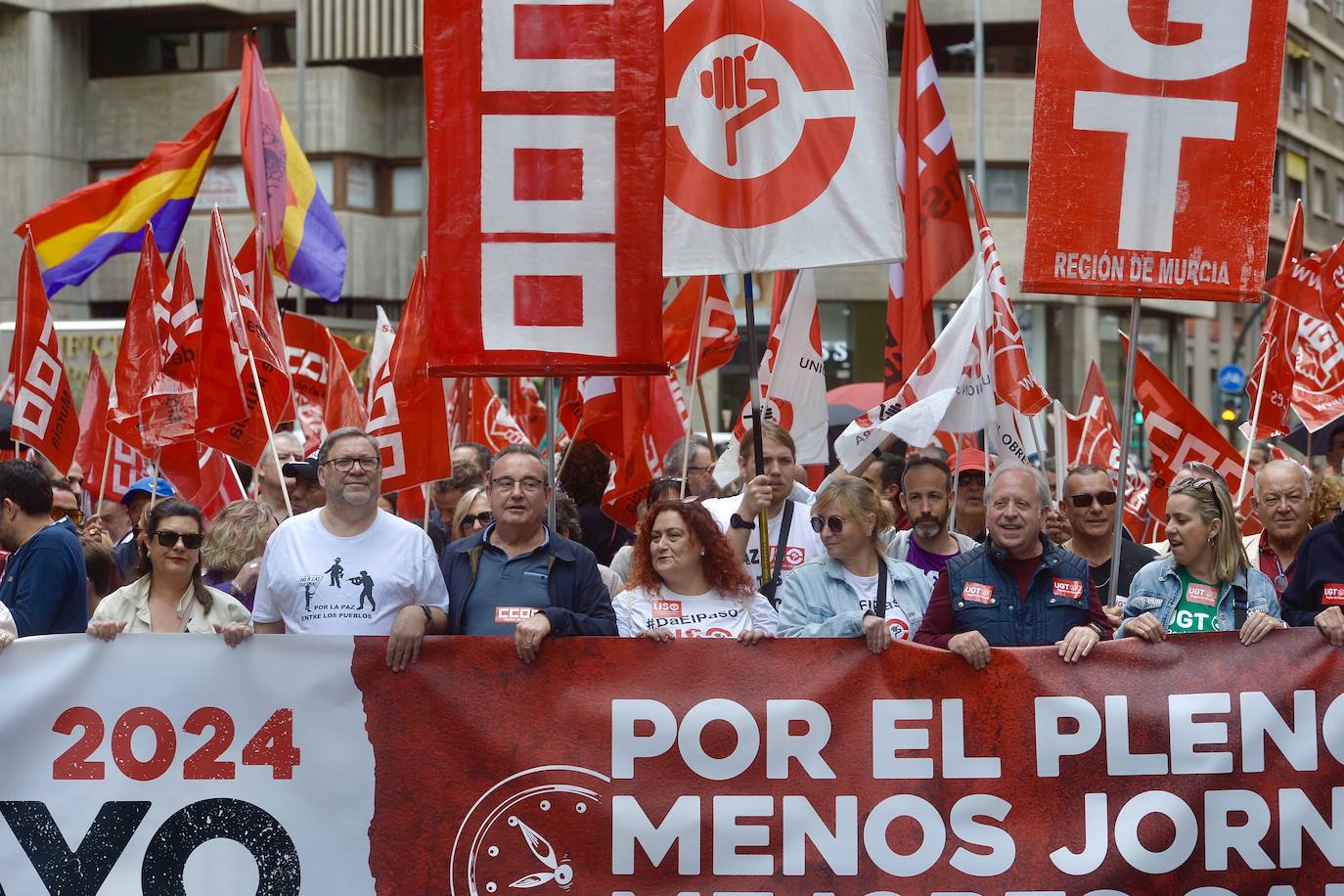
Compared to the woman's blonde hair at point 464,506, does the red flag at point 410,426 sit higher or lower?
higher

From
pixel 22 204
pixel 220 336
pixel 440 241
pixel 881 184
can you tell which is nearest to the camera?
pixel 440 241

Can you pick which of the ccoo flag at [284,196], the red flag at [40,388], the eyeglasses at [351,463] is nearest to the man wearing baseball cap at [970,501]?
the eyeglasses at [351,463]

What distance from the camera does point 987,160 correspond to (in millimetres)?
35281

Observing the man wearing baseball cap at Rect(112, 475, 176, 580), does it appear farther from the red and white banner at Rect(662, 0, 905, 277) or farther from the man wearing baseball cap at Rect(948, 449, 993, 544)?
the man wearing baseball cap at Rect(948, 449, 993, 544)

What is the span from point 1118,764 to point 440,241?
2.85 meters

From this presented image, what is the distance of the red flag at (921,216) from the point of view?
1015 centimetres

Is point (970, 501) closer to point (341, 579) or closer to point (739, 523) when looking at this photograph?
point (739, 523)

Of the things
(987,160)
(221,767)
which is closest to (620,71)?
(221,767)

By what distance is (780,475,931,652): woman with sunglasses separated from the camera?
6.43 metres

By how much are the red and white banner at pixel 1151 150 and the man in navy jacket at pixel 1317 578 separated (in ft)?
3.73

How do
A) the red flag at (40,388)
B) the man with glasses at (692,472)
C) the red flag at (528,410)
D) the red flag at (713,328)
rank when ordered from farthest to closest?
the red flag at (528,410), the red flag at (713,328), the red flag at (40,388), the man with glasses at (692,472)

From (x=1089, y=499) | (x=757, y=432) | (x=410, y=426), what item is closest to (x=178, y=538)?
(x=757, y=432)

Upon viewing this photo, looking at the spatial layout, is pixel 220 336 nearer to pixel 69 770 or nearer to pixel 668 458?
pixel 668 458

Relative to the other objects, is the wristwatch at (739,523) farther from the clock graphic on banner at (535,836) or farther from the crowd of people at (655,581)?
the clock graphic on banner at (535,836)
